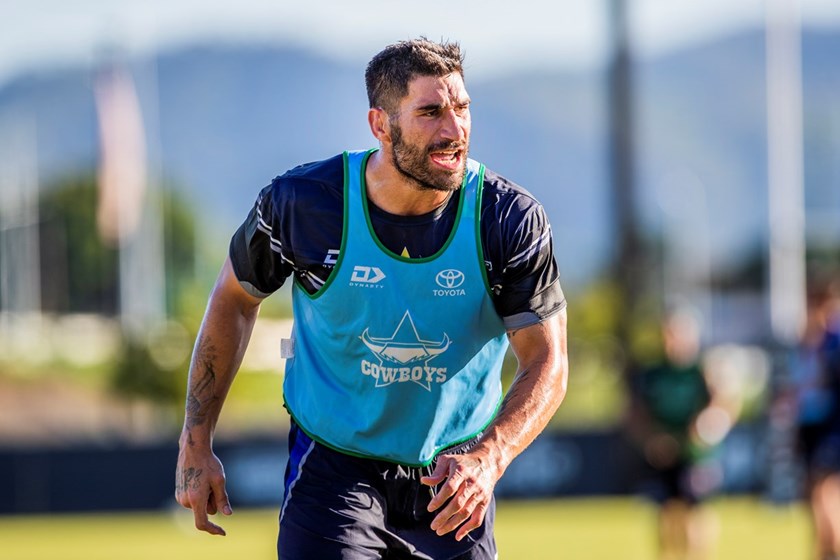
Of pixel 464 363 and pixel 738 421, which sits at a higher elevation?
pixel 464 363

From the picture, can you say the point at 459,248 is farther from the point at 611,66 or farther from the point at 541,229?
the point at 611,66

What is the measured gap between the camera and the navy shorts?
5.67 metres

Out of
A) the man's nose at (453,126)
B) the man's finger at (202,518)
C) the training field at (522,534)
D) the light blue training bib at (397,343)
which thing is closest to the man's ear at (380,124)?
the light blue training bib at (397,343)

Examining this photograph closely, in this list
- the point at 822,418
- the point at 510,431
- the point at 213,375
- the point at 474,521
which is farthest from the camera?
the point at 822,418

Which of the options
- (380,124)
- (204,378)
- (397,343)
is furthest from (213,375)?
(380,124)

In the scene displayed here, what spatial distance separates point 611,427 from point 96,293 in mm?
96477

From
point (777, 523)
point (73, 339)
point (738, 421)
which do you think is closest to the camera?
point (777, 523)

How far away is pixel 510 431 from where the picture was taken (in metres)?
5.39

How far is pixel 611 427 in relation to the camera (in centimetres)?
2352

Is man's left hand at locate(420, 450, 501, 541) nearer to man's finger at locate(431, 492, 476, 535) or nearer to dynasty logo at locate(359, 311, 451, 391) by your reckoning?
man's finger at locate(431, 492, 476, 535)

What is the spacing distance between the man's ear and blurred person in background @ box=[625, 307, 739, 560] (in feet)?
31.7

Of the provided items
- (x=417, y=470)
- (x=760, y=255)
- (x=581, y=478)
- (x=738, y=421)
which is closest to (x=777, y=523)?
(x=581, y=478)

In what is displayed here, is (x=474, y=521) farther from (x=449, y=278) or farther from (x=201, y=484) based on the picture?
(x=201, y=484)

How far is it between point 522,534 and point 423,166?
13724mm
